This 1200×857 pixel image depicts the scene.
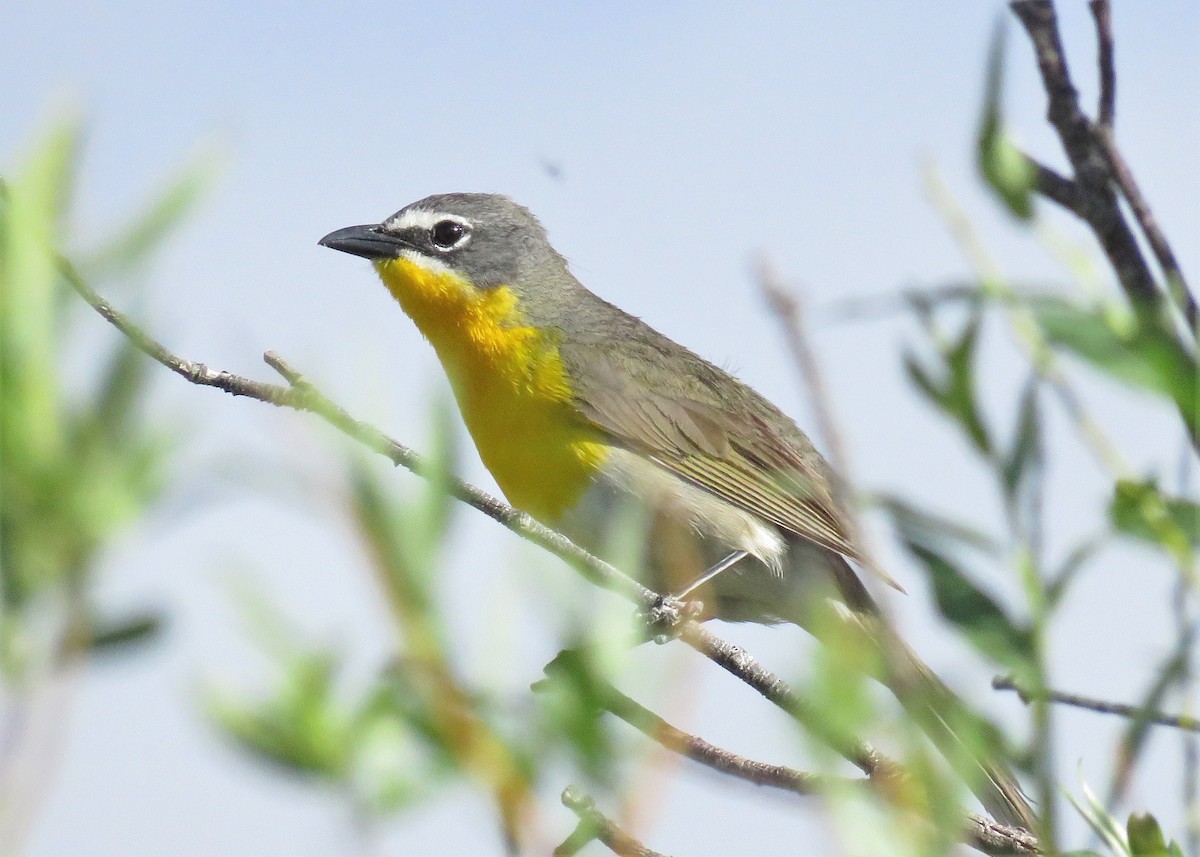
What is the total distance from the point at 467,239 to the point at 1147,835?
6.67 metres

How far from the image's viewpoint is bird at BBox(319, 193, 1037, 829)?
6066 millimetres

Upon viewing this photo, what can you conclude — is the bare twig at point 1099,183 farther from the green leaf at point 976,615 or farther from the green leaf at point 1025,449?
the green leaf at point 976,615

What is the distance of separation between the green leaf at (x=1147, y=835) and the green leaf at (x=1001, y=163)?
0.41 metres

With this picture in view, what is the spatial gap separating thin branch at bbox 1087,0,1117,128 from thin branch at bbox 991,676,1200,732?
351 mm

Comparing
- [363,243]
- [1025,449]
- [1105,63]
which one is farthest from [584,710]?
[363,243]

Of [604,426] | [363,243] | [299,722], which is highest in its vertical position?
[299,722]

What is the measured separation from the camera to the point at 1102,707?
0.86m

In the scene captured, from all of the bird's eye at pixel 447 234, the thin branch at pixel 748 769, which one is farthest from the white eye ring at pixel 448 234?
the thin branch at pixel 748 769

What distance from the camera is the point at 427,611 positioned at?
2.29 feet

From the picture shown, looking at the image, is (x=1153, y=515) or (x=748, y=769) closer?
(x=1153, y=515)

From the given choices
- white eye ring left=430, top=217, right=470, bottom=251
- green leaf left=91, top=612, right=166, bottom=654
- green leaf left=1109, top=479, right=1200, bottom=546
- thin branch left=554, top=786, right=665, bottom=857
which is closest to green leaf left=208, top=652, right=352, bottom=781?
green leaf left=91, top=612, right=166, bottom=654

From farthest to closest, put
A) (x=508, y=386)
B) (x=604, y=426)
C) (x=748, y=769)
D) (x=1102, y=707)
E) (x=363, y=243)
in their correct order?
1. (x=363, y=243)
2. (x=508, y=386)
3. (x=604, y=426)
4. (x=748, y=769)
5. (x=1102, y=707)

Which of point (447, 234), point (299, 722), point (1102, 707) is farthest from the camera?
point (447, 234)

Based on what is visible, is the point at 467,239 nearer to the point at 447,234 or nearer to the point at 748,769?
the point at 447,234
